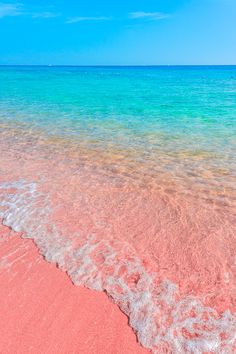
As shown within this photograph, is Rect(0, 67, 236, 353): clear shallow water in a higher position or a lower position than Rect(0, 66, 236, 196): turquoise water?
higher

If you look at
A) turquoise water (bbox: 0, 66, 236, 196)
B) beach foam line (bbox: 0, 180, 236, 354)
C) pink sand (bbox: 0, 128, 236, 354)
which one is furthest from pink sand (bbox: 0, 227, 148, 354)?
turquoise water (bbox: 0, 66, 236, 196)

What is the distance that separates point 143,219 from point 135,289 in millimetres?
1513

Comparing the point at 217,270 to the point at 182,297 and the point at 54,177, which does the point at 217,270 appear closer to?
the point at 182,297

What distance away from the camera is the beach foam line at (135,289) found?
264 centimetres

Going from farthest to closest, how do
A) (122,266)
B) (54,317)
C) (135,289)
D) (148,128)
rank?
(148,128)
(122,266)
(135,289)
(54,317)

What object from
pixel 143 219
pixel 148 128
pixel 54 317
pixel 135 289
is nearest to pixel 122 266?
pixel 135 289

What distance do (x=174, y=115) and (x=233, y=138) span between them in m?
4.92

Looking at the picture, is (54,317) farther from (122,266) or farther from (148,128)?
(148,128)

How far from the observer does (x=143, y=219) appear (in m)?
4.58

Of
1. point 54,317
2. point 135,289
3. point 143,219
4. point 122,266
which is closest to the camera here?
point 54,317

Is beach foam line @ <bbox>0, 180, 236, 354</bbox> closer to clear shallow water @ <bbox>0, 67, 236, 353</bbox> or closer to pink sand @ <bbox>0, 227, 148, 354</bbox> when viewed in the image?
clear shallow water @ <bbox>0, 67, 236, 353</bbox>

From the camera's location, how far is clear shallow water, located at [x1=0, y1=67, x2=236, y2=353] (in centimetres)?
292

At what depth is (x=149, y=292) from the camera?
10.3 ft

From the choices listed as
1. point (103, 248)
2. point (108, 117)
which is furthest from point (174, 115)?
point (103, 248)
